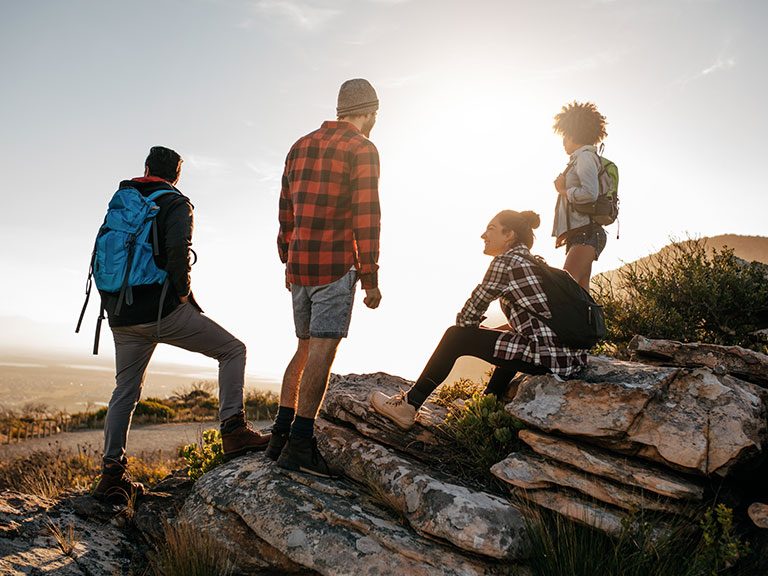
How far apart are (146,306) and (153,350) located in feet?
1.96

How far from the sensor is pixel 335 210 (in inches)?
142

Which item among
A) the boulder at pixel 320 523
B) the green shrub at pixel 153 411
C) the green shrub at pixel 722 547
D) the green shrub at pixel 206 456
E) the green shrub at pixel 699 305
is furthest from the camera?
the green shrub at pixel 153 411

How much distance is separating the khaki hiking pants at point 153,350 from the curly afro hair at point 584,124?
14.8 feet

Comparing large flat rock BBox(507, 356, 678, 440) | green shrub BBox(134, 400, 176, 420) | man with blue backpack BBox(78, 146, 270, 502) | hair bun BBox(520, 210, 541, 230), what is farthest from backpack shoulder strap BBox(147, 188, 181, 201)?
green shrub BBox(134, 400, 176, 420)

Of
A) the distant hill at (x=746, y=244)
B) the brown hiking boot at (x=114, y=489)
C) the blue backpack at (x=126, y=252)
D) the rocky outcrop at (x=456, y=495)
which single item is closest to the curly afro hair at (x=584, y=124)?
the rocky outcrop at (x=456, y=495)

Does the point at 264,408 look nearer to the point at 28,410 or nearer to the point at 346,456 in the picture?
the point at 28,410

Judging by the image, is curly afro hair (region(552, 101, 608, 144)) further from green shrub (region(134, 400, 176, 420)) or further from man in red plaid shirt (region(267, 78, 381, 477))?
green shrub (region(134, 400, 176, 420))

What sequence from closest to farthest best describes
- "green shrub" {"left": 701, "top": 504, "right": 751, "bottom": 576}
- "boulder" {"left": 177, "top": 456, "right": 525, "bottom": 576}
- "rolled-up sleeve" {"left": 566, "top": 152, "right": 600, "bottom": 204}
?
"green shrub" {"left": 701, "top": 504, "right": 751, "bottom": 576} → "boulder" {"left": 177, "top": 456, "right": 525, "bottom": 576} → "rolled-up sleeve" {"left": 566, "top": 152, "right": 600, "bottom": 204}

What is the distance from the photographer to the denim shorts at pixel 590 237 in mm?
4934

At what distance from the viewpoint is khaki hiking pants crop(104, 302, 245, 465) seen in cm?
388

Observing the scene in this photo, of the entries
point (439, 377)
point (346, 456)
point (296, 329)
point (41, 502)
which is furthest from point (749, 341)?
point (41, 502)

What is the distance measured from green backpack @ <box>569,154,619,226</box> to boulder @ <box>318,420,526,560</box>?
324cm

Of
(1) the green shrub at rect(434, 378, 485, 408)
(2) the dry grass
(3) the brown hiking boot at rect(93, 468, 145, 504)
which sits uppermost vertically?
(1) the green shrub at rect(434, 378, 485, 408)

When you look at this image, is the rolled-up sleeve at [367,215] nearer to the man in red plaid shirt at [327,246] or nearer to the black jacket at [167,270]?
the man in red plaid shirt at [327,246]
